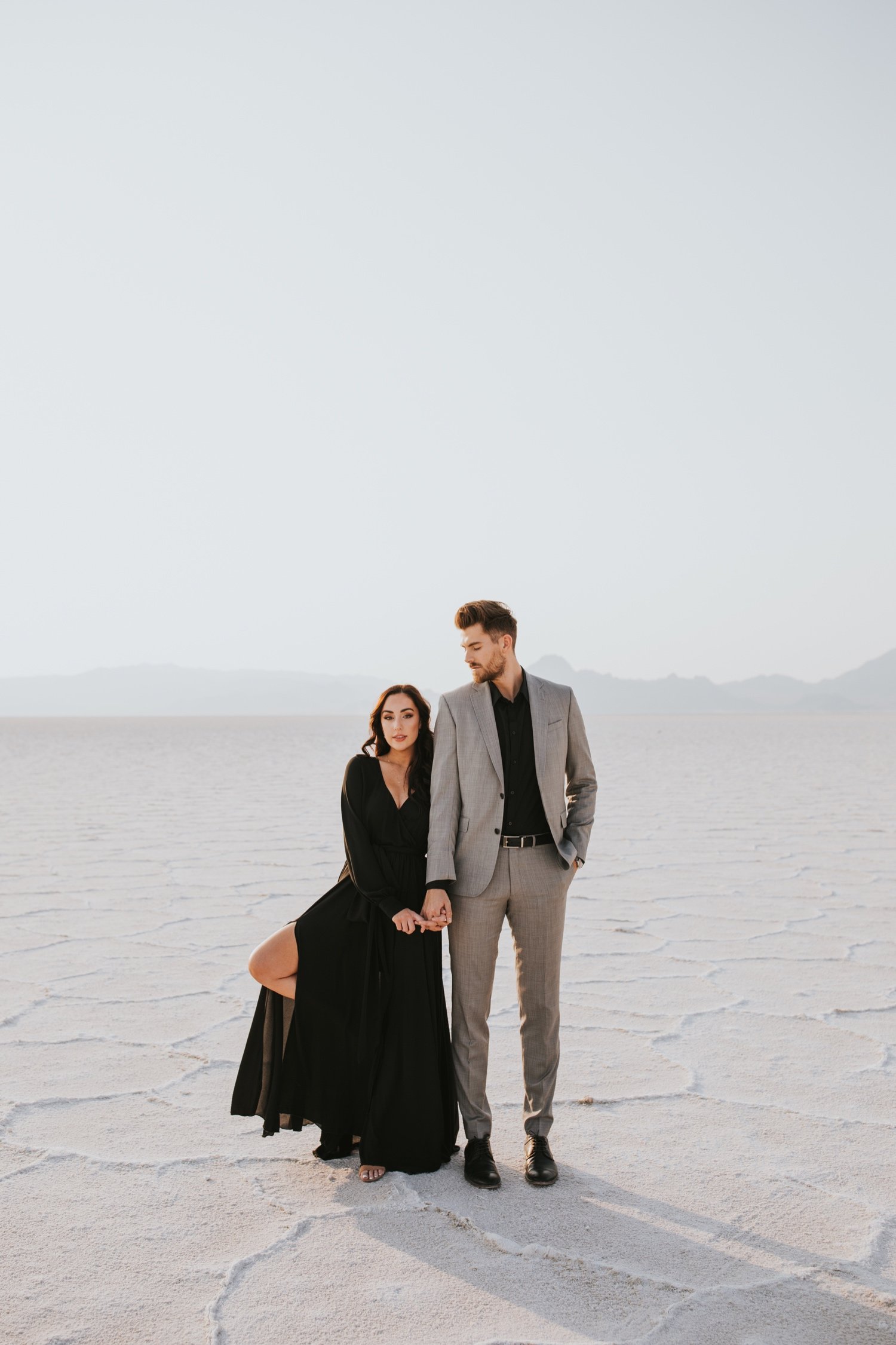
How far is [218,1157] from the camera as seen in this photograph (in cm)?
259

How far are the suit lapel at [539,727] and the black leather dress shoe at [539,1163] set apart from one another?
79 centimetres

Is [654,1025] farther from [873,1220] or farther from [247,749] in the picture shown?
[247,749]

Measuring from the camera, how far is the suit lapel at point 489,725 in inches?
101

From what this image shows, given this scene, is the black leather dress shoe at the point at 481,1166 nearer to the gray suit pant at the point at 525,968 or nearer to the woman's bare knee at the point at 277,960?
the gray suit pant at the point at 525,968

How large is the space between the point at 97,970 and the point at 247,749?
1845cm

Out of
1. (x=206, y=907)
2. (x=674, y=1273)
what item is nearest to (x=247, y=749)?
(x=206, y=907)

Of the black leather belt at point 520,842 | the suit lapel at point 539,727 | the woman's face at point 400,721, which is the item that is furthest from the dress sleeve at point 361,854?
the suit lapel at point 539,727

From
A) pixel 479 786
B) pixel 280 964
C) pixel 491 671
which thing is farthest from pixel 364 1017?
pixel 491 671

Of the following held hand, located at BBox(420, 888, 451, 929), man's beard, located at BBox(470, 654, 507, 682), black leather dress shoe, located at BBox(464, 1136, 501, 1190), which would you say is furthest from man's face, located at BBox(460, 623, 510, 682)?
black leather dress shoe, located at BBox(464, 1136, 501, 1190)

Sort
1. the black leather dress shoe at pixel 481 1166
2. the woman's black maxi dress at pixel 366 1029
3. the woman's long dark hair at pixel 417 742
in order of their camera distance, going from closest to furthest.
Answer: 1. the black leather dress shoe at pixel 481 1166
2. the woman's black maxi dress at pixel 366 1029
3. the woman's long dark hair at pixel 417 742

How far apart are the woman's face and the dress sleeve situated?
104 mm

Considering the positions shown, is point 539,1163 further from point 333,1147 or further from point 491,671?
point 491,671

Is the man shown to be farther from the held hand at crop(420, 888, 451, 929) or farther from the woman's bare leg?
the woman's bare leg

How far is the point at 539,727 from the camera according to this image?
2.61 meters
